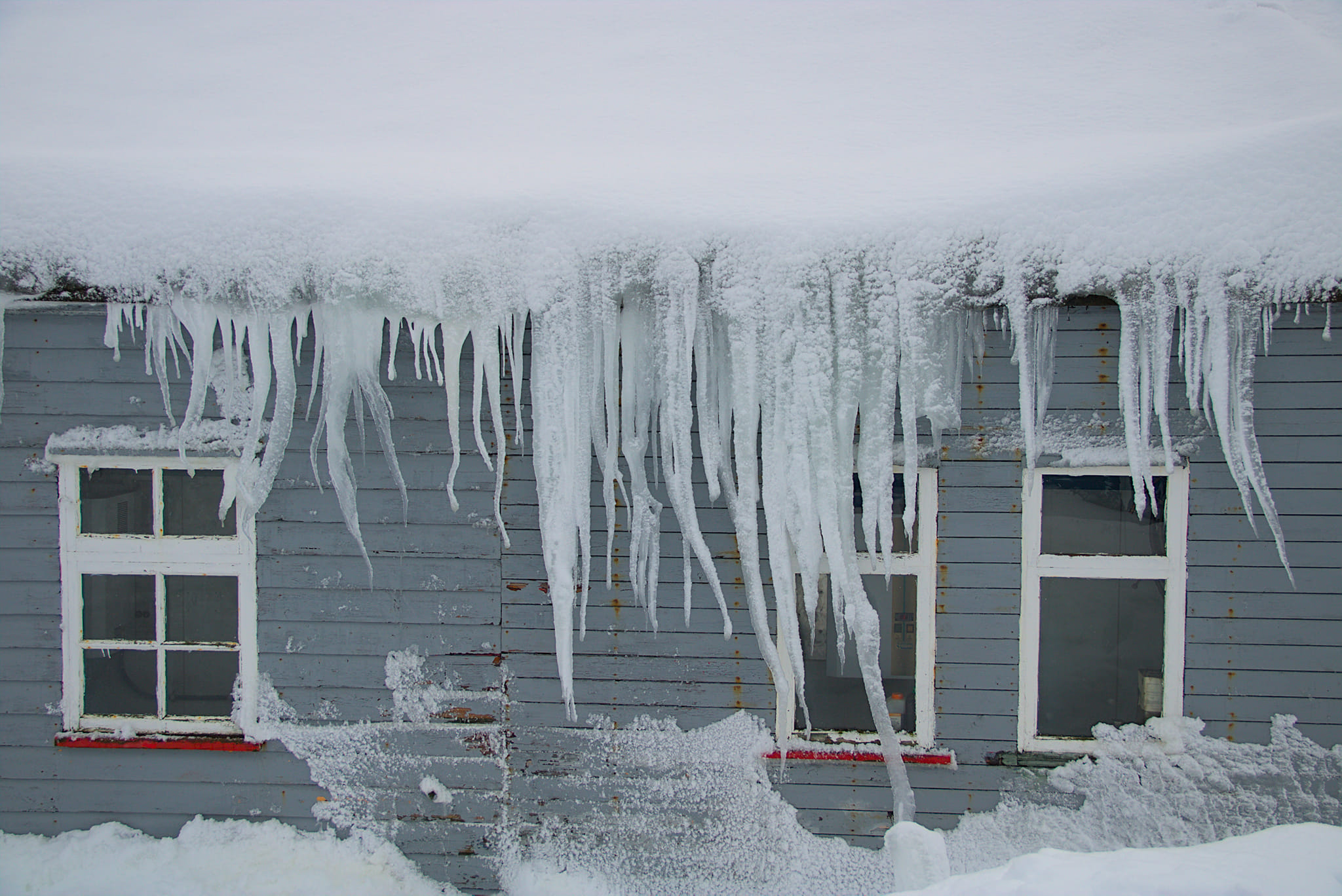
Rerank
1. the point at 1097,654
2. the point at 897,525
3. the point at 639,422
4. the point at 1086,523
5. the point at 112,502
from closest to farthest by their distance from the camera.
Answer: the point at 639,422, the point at 112,502, the point at 897,525, the point at 1097,654, the point at 1086,523

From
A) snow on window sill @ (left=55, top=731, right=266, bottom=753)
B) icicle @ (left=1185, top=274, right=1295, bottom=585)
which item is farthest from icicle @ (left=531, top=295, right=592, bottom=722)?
icicle @ (left=1185, top=274, right=1295, bottom=585)

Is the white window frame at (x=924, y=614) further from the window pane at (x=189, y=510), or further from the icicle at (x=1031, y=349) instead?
the window pane at (x=189, y=510)

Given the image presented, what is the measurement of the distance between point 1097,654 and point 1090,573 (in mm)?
3401

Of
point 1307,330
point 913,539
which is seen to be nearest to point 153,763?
point 913,539

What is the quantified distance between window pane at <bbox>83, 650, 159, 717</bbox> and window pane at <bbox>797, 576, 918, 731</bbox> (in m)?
4.98

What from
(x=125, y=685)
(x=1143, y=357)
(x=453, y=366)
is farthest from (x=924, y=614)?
(x=125, y=685)

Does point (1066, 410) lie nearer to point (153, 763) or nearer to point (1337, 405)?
point (1337, 405)

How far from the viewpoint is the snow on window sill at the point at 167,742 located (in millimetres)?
2982

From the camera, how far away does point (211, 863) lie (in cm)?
292

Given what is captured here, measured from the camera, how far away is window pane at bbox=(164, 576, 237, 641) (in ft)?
18.6

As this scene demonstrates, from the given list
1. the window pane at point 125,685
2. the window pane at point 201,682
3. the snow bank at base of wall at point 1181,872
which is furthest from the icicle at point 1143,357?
the window pane at point 201,682

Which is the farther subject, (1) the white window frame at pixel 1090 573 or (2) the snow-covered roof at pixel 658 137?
(1) the white window frame at pixel 1090 573

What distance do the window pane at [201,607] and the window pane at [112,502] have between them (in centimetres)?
200

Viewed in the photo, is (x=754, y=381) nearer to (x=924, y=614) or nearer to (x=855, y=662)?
(x=924, y=614)
